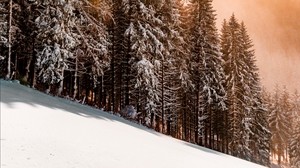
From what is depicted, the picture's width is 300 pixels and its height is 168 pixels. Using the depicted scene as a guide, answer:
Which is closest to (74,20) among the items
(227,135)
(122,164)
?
(122,164)

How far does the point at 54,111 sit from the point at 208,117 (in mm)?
33319

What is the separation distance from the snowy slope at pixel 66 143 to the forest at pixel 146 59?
8015mm

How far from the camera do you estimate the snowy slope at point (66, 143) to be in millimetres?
10516

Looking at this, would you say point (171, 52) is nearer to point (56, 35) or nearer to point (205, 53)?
point (205, 53)

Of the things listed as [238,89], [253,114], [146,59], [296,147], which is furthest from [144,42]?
[296,147]

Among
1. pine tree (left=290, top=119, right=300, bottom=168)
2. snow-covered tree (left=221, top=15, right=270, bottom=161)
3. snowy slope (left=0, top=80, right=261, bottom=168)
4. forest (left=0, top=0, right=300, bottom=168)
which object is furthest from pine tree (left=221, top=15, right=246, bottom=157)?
snowy slope (left=0, top=80, right=261, bottom=168)

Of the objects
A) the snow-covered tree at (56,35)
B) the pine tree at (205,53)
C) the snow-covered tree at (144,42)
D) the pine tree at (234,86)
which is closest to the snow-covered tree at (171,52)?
the snow-covered tree at (144,42)

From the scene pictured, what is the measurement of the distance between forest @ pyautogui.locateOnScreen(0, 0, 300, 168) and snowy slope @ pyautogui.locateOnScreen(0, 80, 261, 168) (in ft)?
26.3

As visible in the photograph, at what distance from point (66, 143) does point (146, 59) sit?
21087 millimetres

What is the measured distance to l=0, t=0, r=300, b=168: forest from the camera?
27969 millimetres

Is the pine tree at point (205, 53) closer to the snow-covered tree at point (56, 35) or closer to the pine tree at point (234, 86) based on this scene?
the pine tree at point (234, 86)

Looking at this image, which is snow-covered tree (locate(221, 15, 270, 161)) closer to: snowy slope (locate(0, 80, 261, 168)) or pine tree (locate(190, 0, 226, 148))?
pine tree (locate(190, 0, 226, 148))

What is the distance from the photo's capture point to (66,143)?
11992 mm

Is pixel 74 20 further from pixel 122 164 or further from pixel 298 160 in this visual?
pixel 298 160
